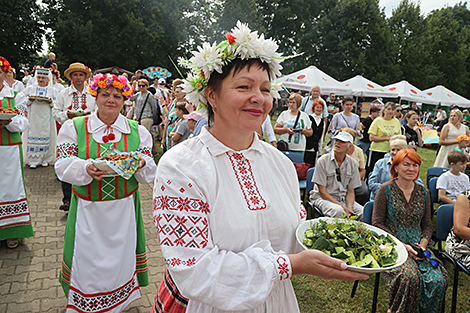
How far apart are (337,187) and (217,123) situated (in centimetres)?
373

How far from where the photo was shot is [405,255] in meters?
1.74

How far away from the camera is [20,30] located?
73.2ft

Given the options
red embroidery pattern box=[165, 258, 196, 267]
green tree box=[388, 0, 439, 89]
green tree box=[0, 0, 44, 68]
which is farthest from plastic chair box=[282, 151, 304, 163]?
green tree box=[388, 0, 439, 89]

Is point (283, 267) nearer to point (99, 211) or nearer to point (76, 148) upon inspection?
point (99, 211)

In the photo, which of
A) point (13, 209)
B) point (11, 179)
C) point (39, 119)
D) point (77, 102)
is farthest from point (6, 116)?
point (39, 119)

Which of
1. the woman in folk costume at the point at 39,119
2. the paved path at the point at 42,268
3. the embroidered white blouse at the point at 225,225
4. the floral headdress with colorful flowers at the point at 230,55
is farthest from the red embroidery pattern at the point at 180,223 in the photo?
the woman in folk costume at the point at 39,119

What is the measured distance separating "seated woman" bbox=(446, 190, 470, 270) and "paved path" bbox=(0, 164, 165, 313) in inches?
131

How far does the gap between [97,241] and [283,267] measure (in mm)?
2060

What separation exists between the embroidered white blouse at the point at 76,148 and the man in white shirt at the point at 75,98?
3063 mm

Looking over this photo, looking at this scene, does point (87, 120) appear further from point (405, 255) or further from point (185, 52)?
point (185, 52)

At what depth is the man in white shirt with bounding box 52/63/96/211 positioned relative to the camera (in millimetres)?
5695

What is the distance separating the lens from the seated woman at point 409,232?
3174 mm

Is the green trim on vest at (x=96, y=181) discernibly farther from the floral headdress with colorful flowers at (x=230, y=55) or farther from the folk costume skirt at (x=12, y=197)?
the folk costume skirt at (x=12, y=197)

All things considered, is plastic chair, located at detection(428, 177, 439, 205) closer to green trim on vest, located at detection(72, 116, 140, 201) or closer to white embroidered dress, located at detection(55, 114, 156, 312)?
white embroidered dress, located at detection(55, 114, 156, 312)
